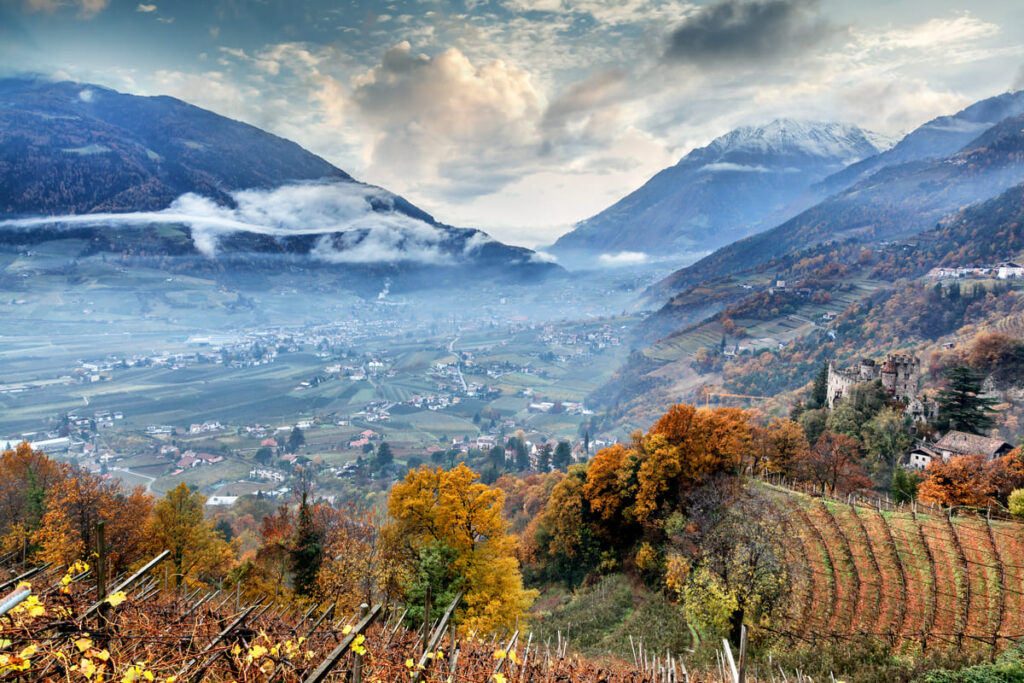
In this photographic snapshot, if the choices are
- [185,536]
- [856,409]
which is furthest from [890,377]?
[185,536]

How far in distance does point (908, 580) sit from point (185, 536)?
27144mm

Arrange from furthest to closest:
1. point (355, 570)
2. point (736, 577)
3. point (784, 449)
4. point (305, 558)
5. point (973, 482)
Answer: point (784, 449)
point (973, 482)
point (305, 558)
point (355, 570)
point (736, 577)

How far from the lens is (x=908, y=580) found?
13.8m

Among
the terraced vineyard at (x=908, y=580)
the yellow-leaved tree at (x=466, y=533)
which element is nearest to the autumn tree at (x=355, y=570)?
the yellow-leaved tree at (x=466, y=533)

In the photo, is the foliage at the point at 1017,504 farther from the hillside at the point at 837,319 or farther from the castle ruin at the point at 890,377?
the hillside at the point at 837,319

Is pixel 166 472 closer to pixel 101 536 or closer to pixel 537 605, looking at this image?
pixel 537 605

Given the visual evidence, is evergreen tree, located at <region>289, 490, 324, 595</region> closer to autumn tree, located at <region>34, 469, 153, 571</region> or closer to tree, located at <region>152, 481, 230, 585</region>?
tree, located at <region>152, 481, 230, 585</region>

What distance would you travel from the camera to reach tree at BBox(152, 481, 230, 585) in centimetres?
2030

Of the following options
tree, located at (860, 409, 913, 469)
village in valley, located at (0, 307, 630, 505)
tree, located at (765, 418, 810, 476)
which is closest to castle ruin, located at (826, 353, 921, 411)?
tree, located at (860, 409, 913, 469)

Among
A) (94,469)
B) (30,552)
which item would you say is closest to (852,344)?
(30,552)

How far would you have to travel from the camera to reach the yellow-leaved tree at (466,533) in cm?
1585

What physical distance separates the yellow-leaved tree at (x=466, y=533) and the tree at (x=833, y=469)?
17476mm

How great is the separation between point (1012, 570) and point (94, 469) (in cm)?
9306

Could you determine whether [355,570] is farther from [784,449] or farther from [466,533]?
[784,449]
